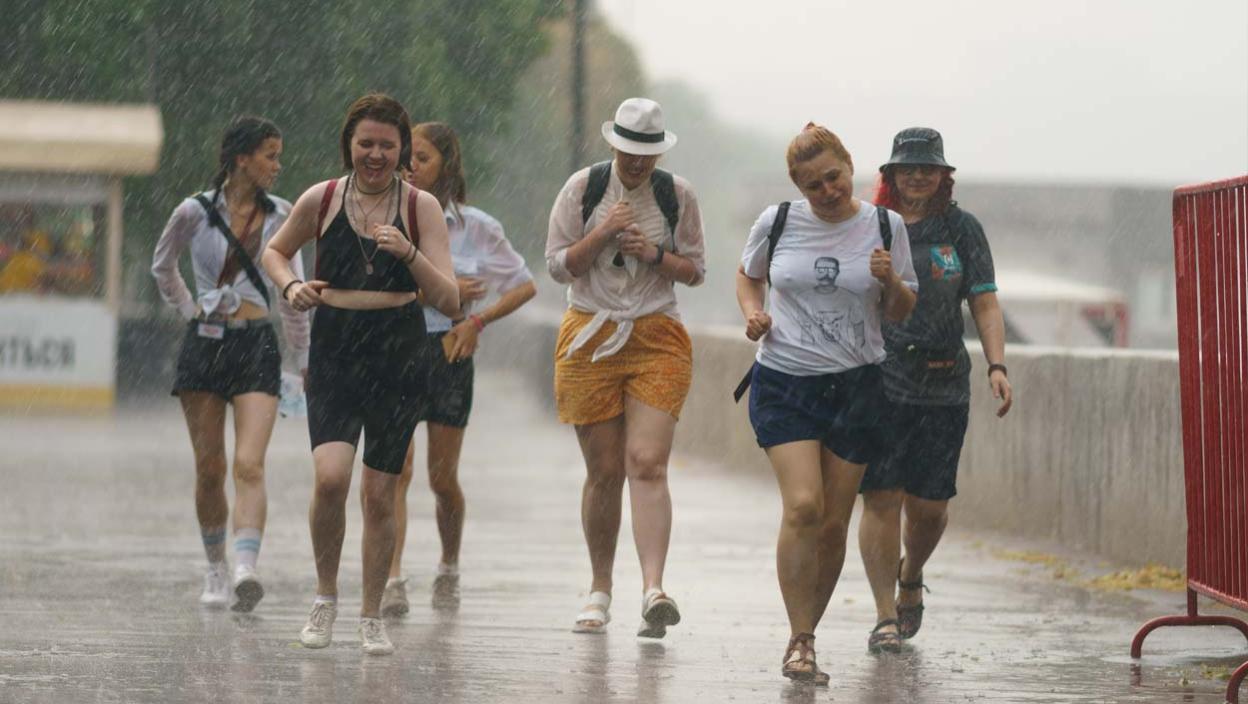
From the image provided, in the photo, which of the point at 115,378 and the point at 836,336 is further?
the point at 115,378

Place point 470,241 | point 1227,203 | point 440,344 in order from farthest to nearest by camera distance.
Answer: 1. point 470,241
2. point 440,344
3. point 1227,203

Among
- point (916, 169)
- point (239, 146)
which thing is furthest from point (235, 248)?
point (916, 169)

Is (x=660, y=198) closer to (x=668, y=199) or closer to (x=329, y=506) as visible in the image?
(x=668, y=199)

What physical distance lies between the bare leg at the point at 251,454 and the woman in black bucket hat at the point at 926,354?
7.86 ft

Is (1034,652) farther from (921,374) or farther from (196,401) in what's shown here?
(196,401)

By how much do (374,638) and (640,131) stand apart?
2.07m

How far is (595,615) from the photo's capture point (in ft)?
28.8

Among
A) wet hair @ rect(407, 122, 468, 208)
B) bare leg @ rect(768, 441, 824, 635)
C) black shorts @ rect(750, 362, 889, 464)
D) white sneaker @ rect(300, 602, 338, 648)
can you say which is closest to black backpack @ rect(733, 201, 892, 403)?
black shorts @ rect(750, 362, 889, 464)

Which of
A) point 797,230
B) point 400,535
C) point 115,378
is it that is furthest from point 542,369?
point 797,230

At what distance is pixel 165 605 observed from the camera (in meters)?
9.45

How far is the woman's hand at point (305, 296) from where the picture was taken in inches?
302

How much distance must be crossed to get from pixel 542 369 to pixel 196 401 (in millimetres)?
20355

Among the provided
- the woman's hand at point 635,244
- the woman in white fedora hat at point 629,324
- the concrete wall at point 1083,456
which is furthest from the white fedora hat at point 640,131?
the concrete wall at point 1083,456

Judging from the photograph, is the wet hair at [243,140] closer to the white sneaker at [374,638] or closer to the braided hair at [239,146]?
the braided hair at [239,146]
